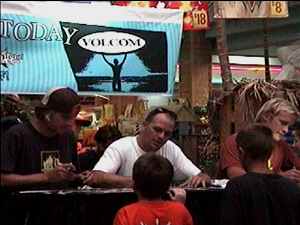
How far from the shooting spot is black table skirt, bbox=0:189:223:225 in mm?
4051

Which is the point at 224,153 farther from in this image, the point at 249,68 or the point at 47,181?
the point at 249,68

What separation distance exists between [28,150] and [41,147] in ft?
0.30

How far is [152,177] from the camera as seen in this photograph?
3.74m

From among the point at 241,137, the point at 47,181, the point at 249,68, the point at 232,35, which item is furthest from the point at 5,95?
the point at 249,68

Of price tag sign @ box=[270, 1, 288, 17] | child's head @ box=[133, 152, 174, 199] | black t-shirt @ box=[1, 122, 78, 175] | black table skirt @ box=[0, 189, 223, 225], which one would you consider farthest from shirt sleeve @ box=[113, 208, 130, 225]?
price tag sign @ box=[270, 1, 288, 17]

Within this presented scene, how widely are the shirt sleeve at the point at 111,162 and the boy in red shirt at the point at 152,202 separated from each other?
2.45ft

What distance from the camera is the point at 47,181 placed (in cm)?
408

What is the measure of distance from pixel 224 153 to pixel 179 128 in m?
0.98

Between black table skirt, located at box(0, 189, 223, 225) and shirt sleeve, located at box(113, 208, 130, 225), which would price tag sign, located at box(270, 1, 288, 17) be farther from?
shirt sleeve, located at box(113, 208, 130, 225)

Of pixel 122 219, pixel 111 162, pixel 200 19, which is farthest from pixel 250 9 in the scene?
pixel 122 219

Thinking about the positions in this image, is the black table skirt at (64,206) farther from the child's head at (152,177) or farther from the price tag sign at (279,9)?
the price tag sign at (279,9)

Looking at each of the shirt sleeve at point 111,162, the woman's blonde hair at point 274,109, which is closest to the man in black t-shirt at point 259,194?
the woman's blonde hair at point 274,109

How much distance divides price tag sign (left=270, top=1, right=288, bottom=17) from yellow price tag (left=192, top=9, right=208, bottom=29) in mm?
416

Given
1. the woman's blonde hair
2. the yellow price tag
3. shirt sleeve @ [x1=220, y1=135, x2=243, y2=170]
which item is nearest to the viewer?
the yellow price tag
